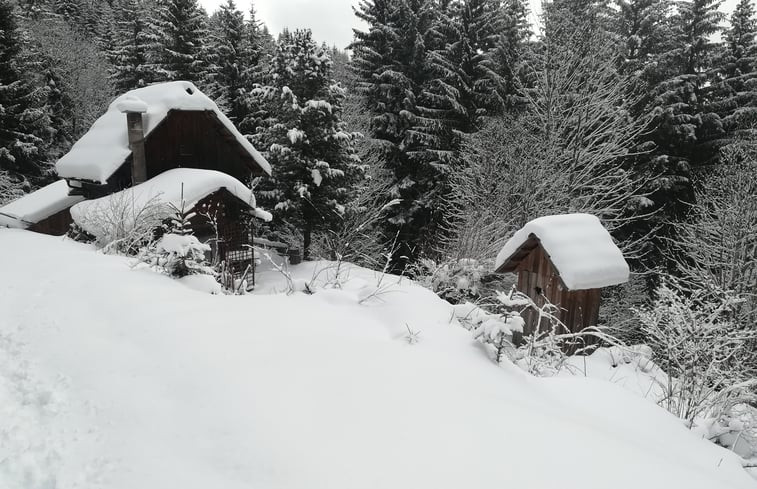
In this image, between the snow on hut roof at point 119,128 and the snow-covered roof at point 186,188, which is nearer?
the snow-covered roof at point 186,188

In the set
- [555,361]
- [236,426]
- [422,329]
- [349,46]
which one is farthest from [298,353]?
[349,46]

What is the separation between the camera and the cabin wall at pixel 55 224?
16531 millimetres

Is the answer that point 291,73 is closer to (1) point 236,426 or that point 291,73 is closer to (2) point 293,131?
(2) point 293,131

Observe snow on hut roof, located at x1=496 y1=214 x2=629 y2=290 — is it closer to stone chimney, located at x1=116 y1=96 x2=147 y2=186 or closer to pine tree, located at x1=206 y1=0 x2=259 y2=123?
stone chimney, located at x1=116 y1=96 x2=147 y2=186

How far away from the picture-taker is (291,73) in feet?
56.2

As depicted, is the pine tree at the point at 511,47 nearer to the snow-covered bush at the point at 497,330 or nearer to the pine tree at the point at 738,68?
the pine tree at the point at 738,68

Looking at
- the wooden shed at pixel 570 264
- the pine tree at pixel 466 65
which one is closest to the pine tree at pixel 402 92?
the pine tree at pixel 466 65

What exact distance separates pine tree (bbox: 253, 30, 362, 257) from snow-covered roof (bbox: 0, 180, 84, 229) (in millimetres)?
7428

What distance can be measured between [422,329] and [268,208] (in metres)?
16.0

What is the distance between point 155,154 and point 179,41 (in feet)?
45.5

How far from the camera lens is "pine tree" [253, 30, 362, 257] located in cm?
1717

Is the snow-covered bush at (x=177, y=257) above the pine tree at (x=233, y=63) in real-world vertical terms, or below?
below

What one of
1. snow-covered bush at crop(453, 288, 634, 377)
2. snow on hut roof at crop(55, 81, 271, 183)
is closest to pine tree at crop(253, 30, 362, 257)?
snow on hut roof at crop(55, 81, 271, 183)

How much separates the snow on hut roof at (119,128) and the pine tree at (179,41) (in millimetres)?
10949
